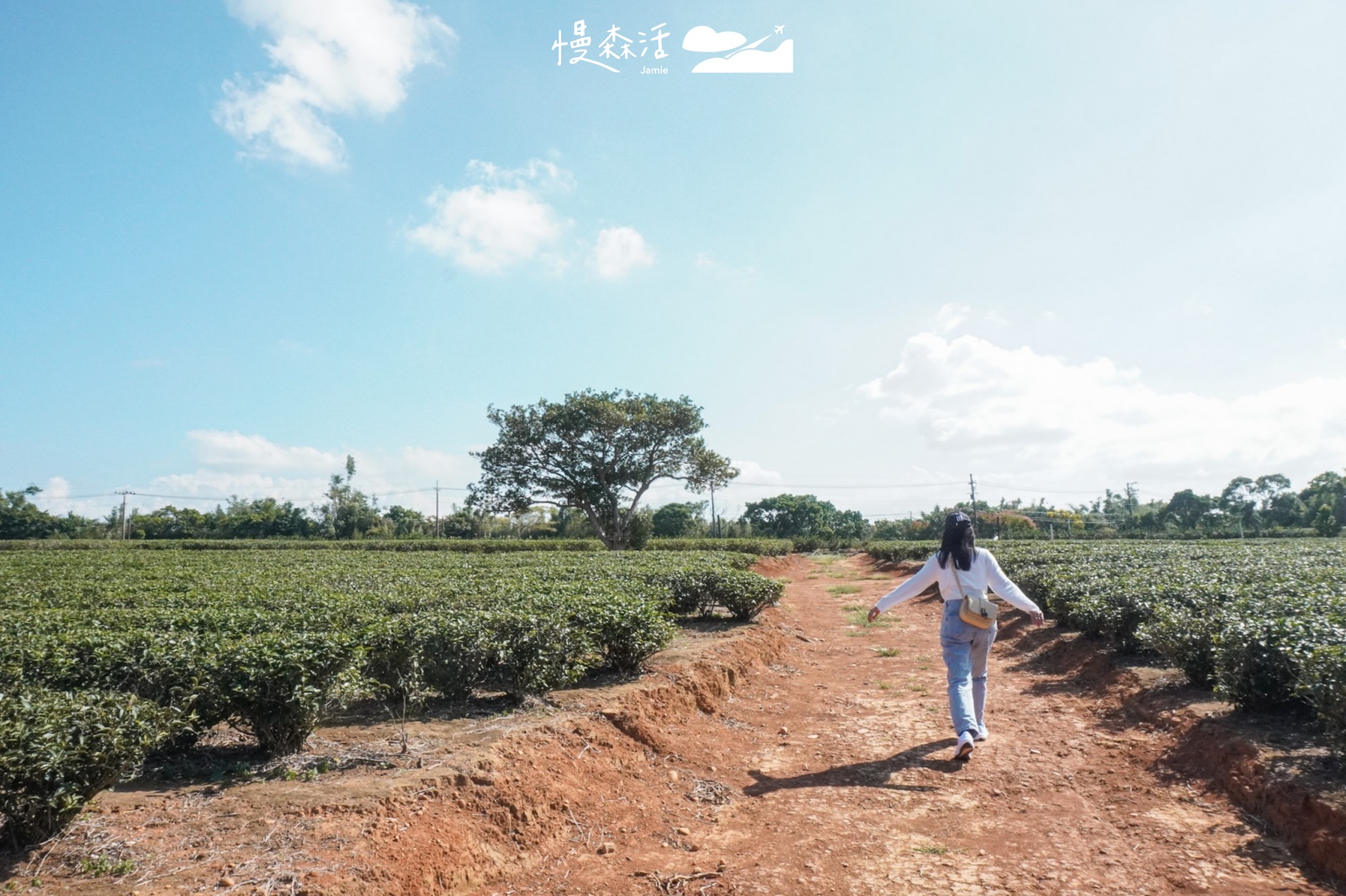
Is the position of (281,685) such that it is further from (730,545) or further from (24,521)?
(24,521)

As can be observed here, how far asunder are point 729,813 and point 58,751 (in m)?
3.84

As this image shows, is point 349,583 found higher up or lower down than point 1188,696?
higher up

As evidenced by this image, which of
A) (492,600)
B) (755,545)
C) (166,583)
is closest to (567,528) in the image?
(755,545)

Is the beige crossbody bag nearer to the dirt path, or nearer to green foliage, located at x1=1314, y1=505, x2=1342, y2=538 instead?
the dirt path

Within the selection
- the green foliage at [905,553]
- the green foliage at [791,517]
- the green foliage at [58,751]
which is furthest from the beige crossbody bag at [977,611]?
the green foliage at [791,517]

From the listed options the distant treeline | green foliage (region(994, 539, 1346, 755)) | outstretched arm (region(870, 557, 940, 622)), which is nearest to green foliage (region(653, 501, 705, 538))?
the distant treeline

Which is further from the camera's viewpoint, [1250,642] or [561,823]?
[1250,642]

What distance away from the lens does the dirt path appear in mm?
3844

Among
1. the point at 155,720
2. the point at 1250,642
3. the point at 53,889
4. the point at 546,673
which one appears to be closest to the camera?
the point at 53,889

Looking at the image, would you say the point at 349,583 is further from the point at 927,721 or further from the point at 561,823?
the point at 927,721

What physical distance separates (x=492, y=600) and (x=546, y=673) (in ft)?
6.49

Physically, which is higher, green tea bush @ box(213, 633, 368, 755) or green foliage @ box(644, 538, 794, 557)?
green tea bush @ box(213, 633, 368, 755)

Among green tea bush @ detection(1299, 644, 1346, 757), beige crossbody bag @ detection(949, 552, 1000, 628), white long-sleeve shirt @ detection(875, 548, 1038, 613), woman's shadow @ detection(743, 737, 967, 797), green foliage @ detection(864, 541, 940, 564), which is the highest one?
white long-sleeve shirt @ detection(875, 548, 1038, 613)

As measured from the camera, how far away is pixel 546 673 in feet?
20.1
